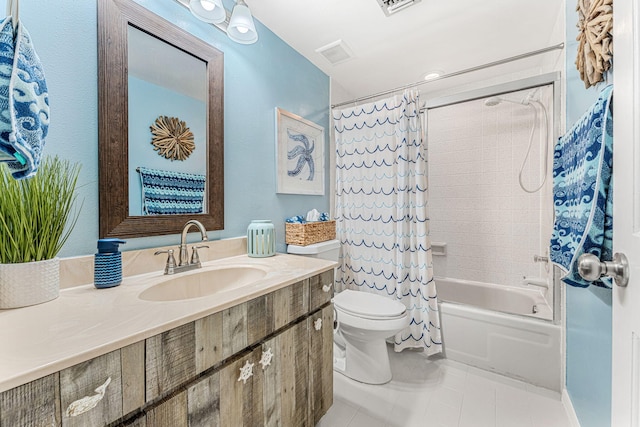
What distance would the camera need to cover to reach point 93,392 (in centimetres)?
55

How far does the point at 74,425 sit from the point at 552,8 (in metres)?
2.76

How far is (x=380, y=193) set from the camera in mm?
2066

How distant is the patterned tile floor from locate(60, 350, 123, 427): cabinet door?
1120 mm

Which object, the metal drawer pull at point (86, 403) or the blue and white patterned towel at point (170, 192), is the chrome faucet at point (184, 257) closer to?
the blue and white patterned towel at point (170, 192)

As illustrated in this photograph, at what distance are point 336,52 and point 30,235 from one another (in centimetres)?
206

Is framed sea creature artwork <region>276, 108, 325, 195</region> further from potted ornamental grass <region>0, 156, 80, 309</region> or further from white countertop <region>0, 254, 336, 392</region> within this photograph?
potted ornamental grass <region>0, 156, 80, 309</region>

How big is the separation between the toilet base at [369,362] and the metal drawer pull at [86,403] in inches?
55.5

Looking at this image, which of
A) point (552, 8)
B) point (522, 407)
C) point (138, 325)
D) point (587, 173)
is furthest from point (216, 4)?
point (522, 407)

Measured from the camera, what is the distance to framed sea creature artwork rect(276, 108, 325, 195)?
1.86 m

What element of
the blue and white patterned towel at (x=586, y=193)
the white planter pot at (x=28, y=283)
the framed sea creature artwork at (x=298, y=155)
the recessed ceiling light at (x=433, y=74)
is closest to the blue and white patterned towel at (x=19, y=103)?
the white planter pot at (x=28, y=283)

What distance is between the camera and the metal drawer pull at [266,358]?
93 cm

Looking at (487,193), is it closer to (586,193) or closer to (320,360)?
(586,193)

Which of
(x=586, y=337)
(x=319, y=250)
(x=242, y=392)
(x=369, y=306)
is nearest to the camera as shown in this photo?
(x=242, y=392)

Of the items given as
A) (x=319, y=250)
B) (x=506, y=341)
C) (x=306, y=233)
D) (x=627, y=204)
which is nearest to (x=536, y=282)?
(x=506, y=341)
